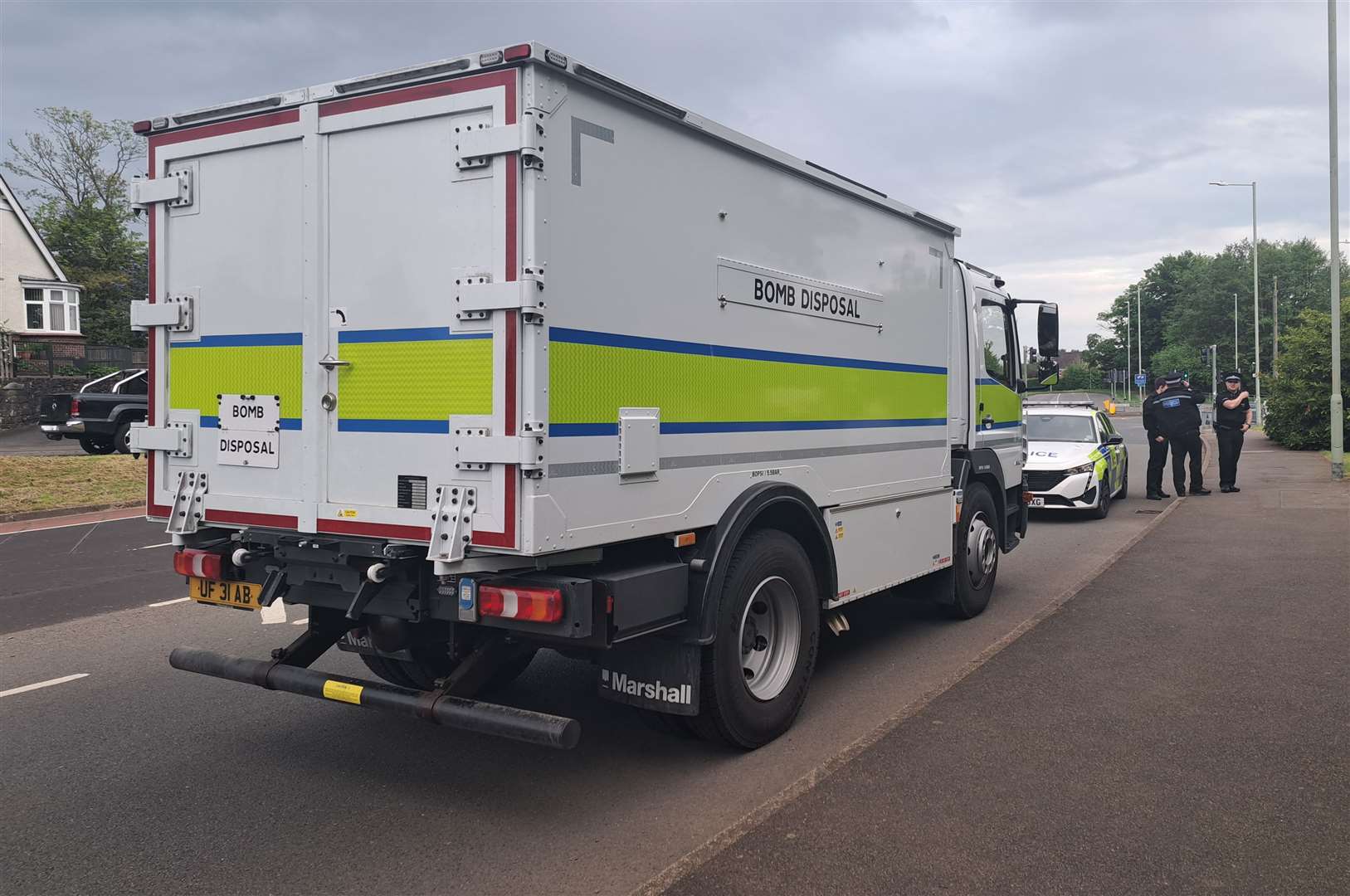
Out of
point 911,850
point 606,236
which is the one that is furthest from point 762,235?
point 911,850

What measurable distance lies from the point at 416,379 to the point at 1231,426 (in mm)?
15699

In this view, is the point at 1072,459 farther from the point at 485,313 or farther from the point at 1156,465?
the point at 485,313

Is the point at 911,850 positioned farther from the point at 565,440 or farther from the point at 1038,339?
the point at 1038,339

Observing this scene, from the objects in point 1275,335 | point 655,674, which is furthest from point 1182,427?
point 1275,335

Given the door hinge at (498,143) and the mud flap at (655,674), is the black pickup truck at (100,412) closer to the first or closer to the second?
the mud flap at (655,674)

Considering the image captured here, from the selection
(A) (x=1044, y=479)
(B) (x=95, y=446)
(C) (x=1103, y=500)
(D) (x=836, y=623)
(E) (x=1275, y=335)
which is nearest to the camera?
(D) (x=836, y=623)

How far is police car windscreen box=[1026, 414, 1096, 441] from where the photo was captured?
14.8m

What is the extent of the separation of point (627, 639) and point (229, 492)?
76.2 inches

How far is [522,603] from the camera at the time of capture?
3951 millimetres

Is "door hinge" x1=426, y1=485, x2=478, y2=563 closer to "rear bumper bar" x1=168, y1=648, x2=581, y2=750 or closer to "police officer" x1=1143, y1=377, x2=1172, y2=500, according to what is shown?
"rear bumper bar" x1=168, y1=648, x2=581, y2=750

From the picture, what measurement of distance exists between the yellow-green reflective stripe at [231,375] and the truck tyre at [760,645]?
208 centimetres

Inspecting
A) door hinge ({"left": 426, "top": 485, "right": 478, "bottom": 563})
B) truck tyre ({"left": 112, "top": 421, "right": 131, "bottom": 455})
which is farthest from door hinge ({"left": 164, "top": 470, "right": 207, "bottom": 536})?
truck tyre ({"left": 112, "top": 421, "right": 131, "bottom": 455})

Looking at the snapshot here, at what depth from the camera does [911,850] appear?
3.80 meters

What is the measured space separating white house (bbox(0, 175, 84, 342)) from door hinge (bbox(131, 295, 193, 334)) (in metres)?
39.9
